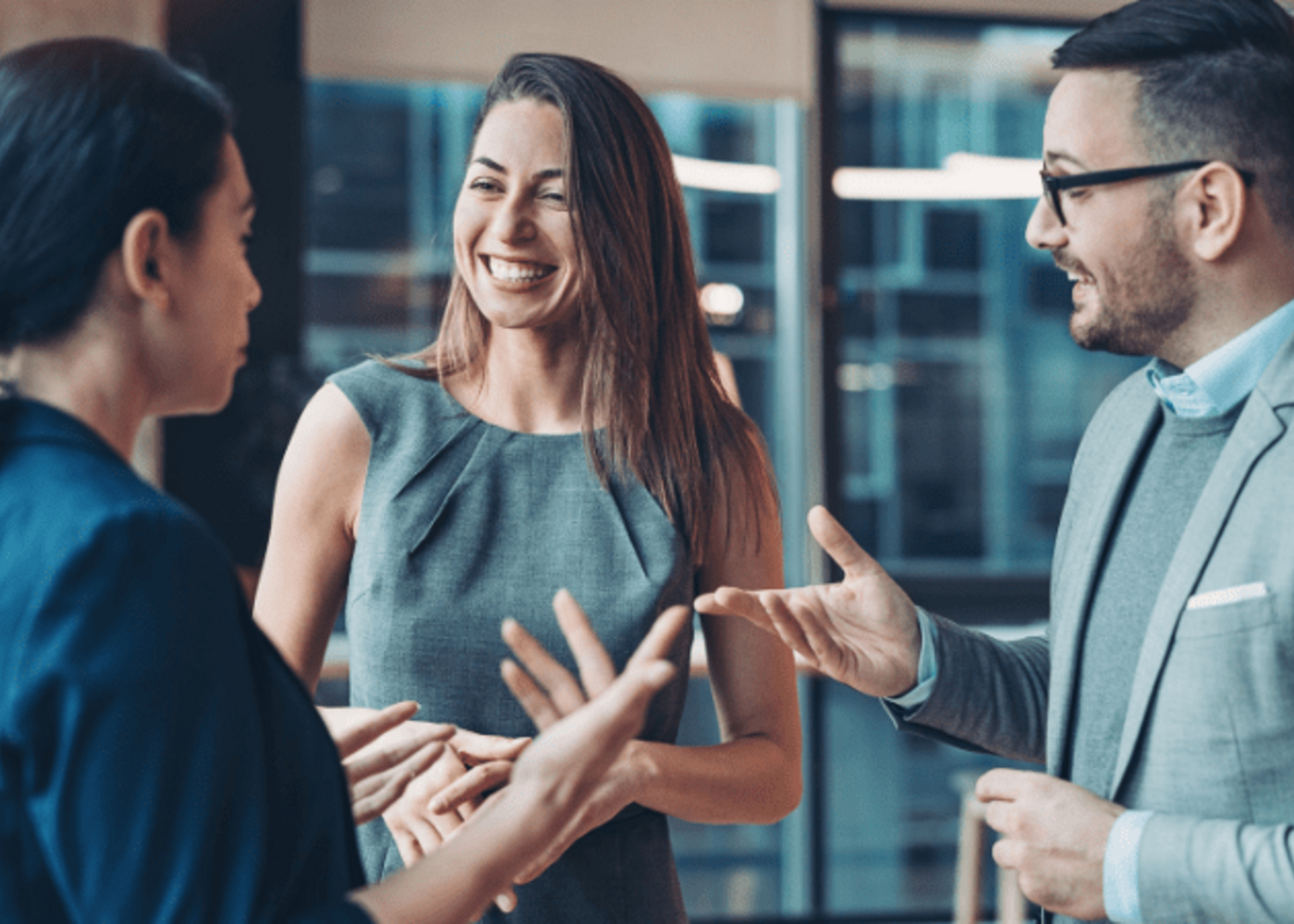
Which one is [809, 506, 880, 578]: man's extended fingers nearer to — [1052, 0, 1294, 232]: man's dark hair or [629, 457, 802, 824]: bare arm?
[629, 457, 802, 824]: bare arm

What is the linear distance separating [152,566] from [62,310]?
0.20 metres

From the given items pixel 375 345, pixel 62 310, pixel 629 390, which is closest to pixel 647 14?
pixel 375 345

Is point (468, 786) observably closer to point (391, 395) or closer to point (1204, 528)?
point (391, 395)

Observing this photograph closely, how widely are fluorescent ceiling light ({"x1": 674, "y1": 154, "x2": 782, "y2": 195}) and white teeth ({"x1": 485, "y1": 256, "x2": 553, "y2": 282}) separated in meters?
2.80

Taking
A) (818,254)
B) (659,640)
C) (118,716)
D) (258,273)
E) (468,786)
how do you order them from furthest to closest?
(818,254), (258,273), (468,786), (659,640), (118,716)

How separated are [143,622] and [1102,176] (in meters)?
1.16

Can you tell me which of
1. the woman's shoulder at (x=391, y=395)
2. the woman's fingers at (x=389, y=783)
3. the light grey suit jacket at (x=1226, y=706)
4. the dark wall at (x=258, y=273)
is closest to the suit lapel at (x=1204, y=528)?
the light grey suit jacket at (x=1226, y=706)

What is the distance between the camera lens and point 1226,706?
115 cm

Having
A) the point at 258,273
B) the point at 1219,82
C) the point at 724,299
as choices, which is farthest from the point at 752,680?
the point at 724,299

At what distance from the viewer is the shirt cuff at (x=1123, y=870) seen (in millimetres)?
1146

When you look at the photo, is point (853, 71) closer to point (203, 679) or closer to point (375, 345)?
point (375, 345)

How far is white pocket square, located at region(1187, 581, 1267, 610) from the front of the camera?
1.14 metres

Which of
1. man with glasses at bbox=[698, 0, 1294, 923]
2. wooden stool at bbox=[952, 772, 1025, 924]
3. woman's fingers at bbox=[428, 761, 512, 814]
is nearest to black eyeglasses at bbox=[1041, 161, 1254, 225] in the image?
man with glasses at bbox=[698, 0, 1294, 923]

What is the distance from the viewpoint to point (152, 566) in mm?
706
